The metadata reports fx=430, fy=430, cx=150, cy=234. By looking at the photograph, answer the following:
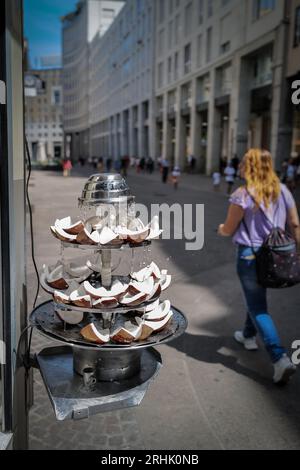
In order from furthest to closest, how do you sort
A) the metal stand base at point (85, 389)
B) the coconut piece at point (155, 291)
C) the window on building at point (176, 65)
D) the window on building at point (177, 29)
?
the window on building at point (176, 65) → the window on building at point (177, 29) → the coconut piece at point (155, 291) → the metal stand base at point (85, 389)

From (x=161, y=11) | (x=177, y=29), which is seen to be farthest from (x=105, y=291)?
(x=161, y=11)

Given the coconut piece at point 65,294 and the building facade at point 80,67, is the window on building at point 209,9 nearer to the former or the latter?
the coconut piece at point 65,294

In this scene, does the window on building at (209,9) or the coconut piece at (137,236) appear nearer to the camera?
the coconut piece at (137,236)

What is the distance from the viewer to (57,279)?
1.99 meters

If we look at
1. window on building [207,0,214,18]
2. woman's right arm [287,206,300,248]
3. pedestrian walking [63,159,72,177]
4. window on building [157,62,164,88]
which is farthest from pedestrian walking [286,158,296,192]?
window on building [157,62,164,88]

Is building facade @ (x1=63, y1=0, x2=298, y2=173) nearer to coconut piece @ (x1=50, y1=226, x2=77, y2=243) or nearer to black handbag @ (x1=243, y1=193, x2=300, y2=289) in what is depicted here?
black handbag @ (x1=243, y1=193, x2=300, y2=289)

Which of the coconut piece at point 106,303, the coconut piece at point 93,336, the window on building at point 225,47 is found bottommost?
the coconut piece at point 93,336

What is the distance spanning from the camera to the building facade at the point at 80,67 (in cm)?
8656

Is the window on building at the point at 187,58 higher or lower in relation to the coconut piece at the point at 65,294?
higher

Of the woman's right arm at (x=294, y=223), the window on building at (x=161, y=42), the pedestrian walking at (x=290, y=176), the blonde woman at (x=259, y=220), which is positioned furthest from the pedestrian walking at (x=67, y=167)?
the woman's right arm at (x=294, y=223)

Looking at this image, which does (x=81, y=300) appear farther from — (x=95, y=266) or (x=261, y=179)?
(x=261, y=179)

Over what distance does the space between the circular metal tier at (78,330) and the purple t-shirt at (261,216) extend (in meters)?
1.66

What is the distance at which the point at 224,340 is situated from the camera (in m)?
4.62

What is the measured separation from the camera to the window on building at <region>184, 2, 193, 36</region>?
1433 inches
